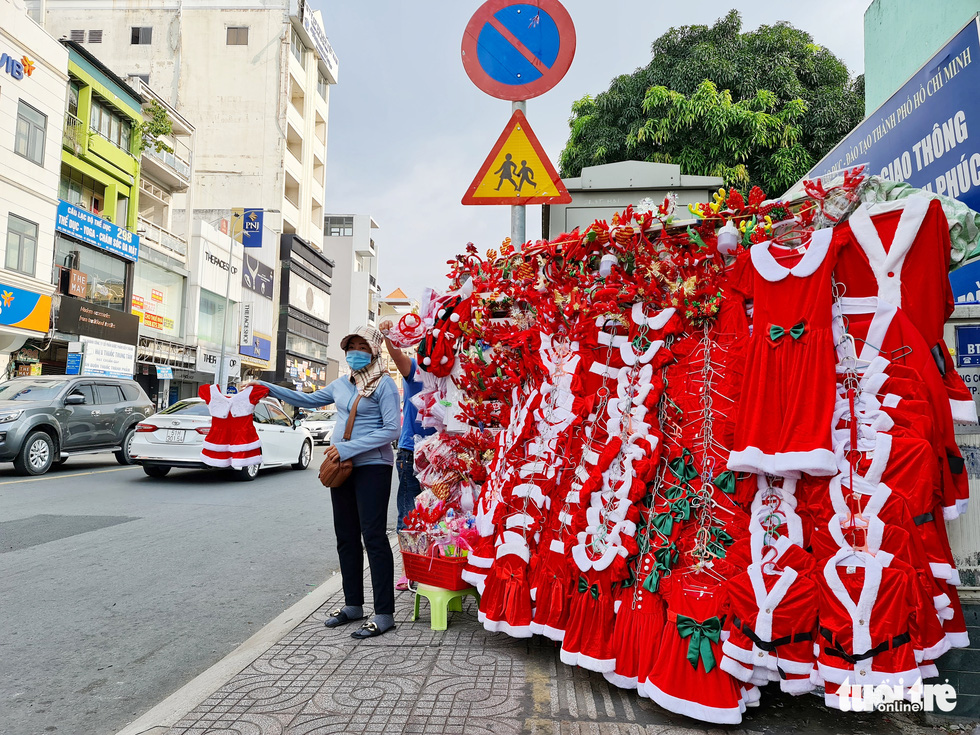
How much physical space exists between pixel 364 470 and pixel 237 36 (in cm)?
4540

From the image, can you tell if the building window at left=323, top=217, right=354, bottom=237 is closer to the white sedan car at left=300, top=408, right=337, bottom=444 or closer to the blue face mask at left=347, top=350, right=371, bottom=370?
the white sedan car at left=300, top=408, right=337, bottom=444

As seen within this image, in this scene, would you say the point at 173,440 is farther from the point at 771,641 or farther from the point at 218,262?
the point at 218,262

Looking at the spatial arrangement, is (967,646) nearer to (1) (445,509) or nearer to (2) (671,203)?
(2) (671,203)

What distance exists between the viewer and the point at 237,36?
4109 centimetres

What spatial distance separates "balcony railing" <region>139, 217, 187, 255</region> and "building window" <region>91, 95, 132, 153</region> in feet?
9.92

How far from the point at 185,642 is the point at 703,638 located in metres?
3.05

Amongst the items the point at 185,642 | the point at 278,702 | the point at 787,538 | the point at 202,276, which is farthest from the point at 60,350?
the point at 787,538

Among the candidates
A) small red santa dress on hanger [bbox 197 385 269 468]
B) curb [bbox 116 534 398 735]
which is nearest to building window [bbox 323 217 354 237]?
small red santa dress on hanger [bbox 197 385 269 468]

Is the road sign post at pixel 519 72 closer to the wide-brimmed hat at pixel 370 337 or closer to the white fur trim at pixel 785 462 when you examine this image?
the wide-brimmed hat at pixel 370 337

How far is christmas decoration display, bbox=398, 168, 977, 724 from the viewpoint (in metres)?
2.44

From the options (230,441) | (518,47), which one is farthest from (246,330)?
(518,47)

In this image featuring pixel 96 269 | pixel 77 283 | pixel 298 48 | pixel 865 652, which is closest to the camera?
pixel 865 652

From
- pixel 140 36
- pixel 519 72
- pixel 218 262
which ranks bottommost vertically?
pixel 519 72

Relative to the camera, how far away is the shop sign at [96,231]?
70.4ft
